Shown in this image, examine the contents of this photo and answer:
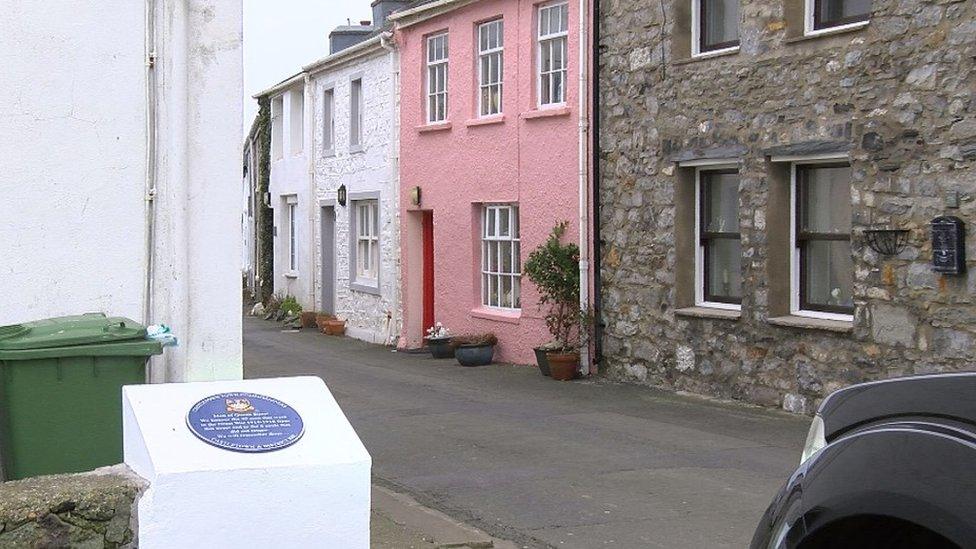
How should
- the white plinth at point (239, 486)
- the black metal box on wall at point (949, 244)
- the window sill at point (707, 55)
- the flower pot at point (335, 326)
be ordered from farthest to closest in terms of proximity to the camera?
the flower pot at point (335, 326), the window sill at point (707, 55), the black metal box on wall at point (949, 244), the white plinth at point (239, 486)

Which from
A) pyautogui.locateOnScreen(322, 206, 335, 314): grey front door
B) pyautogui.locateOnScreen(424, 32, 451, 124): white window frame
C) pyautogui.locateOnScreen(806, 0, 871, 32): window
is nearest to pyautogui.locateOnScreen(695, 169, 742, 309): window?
pyautogui.locateOnScreen(806, 0, 871, 32): window

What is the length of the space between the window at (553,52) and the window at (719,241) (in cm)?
361

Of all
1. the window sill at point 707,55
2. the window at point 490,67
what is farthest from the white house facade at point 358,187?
the window sill at point 707,55

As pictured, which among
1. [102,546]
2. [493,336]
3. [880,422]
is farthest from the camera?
[493,336]

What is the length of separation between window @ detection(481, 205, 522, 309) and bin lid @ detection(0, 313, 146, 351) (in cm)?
1313

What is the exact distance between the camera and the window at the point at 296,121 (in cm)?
3147

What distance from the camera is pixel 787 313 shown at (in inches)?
561

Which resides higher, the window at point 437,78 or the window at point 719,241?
the window at point 437,78

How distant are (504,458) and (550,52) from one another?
9236mm

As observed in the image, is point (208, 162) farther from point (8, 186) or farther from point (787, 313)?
point (787, 313)

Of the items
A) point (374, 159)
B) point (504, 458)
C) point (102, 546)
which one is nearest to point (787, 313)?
point (504, 458)

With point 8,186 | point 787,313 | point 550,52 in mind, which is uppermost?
point 550,52

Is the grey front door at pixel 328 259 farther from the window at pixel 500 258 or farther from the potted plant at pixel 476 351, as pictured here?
the potted plant at pixel 476 351

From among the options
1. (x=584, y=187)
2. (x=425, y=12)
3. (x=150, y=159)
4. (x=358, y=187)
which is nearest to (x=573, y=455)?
(x=150, y=159)
